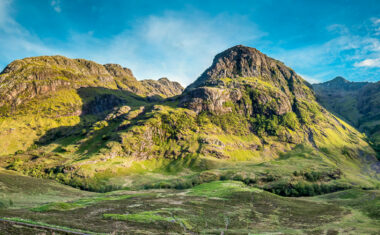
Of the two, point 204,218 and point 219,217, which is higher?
point 204,218

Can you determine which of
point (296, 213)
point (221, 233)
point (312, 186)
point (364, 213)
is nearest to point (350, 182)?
point (312, 186)

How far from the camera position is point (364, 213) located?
8444 cm

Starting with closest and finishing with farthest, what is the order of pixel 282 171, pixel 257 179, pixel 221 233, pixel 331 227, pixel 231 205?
pixel 221 233
pixel 331 227
pixel 231 205
pixel 257 179
pixel 282 171

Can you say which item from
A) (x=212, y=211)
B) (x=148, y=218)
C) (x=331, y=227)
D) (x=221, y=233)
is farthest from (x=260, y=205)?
(x=148, y=218)

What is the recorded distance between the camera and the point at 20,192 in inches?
5084

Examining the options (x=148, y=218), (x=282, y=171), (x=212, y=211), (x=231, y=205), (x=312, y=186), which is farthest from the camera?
(x=282, y=171)

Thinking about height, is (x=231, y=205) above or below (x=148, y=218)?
below

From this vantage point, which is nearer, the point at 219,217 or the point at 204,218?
the point at 204,218

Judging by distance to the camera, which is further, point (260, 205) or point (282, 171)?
point (282, 171)

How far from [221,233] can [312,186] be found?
149186 mm

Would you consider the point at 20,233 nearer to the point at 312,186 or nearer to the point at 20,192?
the point at 20,192

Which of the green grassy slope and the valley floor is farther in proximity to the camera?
the green grassy slope

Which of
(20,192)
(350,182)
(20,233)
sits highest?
(20,233)

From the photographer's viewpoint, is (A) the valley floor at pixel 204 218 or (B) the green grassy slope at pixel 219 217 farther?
(B) the green grassy slope at pixel 219 217
